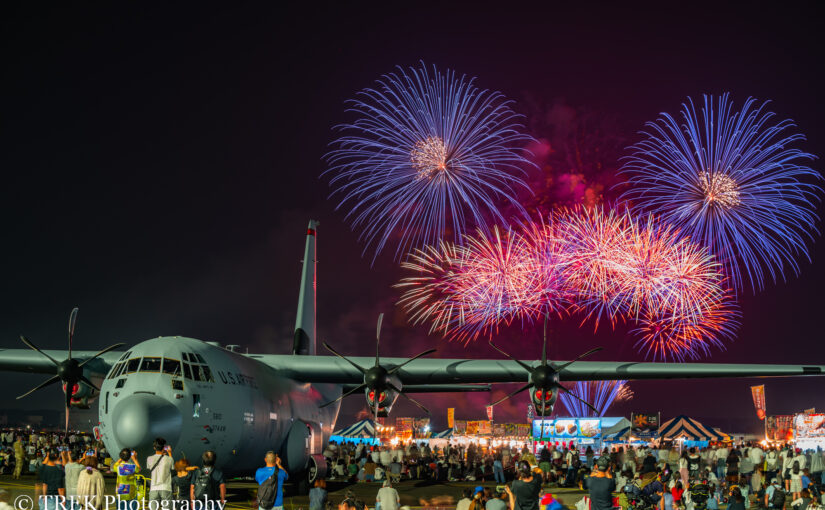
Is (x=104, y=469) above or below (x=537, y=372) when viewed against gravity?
below

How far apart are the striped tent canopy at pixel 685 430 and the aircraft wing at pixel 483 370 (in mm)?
7578

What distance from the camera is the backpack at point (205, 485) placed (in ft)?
33.8

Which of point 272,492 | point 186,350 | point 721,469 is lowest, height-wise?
point 721,469

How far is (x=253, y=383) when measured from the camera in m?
Answer: 18.3

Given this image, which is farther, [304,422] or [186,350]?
[304,422]

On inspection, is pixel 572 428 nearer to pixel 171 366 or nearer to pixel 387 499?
pixel 171 366

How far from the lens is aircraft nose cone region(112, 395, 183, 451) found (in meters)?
13.4

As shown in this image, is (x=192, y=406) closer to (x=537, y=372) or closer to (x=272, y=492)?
(x=272, y=492)

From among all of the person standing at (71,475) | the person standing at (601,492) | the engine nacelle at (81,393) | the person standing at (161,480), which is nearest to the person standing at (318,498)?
the person standing at (161,480)

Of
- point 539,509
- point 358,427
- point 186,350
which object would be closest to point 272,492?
point 539,509

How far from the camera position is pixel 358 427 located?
1583 inches

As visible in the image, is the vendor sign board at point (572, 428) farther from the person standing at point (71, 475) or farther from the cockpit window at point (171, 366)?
the person standing at point (71, 475)

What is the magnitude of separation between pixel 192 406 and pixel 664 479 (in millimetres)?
10122

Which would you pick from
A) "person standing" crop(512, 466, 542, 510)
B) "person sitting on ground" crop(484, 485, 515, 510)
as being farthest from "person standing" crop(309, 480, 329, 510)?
"person standing" crop(512, 466, 542, 510)
